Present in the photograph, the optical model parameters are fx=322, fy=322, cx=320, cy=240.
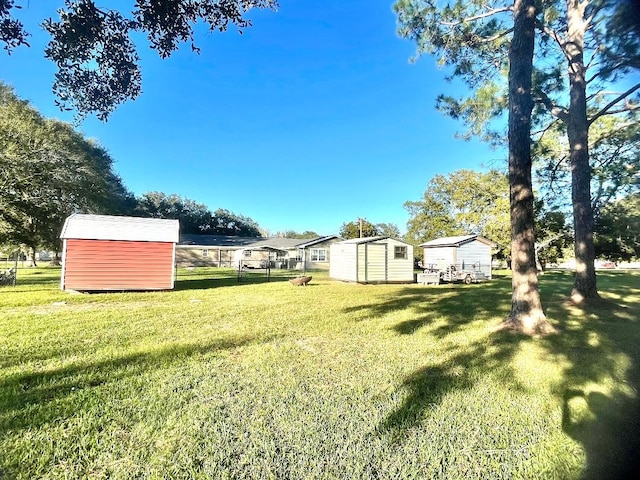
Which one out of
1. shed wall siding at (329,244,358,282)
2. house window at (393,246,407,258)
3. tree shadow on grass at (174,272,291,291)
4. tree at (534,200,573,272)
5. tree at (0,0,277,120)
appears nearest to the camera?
tree at (0,0,277,120)

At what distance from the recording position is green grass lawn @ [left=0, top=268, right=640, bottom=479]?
6.82 feet

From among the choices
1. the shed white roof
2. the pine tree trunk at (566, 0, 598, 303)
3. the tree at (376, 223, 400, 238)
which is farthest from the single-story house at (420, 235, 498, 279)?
the tree at (376, 223, 400, 238)

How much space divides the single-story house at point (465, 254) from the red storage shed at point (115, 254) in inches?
628

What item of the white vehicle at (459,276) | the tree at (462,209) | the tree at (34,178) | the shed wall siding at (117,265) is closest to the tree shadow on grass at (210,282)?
the shed wall siding at (117,265)

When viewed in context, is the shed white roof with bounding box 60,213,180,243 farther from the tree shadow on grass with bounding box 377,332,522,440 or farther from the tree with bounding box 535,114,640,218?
the tree with bounding box 535,114,640,218

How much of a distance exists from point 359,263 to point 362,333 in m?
11.5

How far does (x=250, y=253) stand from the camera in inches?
1364

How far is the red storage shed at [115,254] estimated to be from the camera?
11.2m

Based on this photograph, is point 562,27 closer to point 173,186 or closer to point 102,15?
point 102,15

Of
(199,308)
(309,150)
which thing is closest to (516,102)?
(199,308)

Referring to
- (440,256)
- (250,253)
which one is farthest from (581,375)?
(250,253)

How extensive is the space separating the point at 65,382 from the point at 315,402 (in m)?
2.64

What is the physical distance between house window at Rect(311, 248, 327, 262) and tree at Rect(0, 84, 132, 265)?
17849mm

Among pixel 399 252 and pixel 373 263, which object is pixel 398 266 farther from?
pixel 373 263
